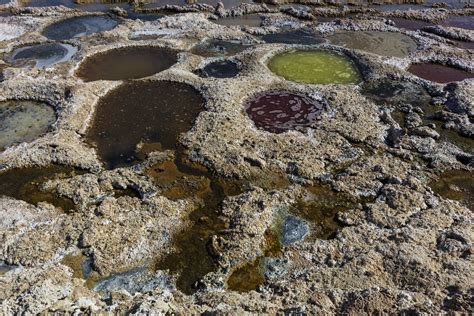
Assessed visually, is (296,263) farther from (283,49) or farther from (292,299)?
(283,49)

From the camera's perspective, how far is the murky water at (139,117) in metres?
18.2

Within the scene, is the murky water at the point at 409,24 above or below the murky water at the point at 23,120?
above

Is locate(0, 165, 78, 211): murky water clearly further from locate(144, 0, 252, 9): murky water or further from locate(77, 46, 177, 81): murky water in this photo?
locate(144, 0, 252, 9): murky water

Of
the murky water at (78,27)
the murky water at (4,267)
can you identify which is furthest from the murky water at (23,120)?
the murky water at (78,27)

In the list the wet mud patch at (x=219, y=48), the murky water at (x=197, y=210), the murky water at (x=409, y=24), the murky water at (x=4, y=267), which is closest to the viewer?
the murky water at (x=4, y=267)

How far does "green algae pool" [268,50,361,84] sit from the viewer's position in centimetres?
2355

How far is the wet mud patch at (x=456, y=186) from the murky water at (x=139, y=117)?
36.0ft

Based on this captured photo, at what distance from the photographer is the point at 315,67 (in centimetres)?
2472

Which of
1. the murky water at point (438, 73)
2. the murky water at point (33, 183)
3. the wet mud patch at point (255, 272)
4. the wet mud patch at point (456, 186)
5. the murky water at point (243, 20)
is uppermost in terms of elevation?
the murky water at point (243, 20)

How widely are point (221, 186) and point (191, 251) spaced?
333 centimetres

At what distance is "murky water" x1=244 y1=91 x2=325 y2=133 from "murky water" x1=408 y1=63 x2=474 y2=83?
25.9ft

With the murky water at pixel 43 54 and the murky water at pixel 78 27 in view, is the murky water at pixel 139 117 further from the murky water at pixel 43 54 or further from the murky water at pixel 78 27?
the murky water at pixel 78 27

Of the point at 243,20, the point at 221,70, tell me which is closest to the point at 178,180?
the point at 221,70

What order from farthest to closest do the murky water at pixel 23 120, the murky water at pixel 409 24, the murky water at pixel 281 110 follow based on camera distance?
the murky water at pixel 409 24
the murky water at pixel 281 110
the murky water at pixel 23 120
